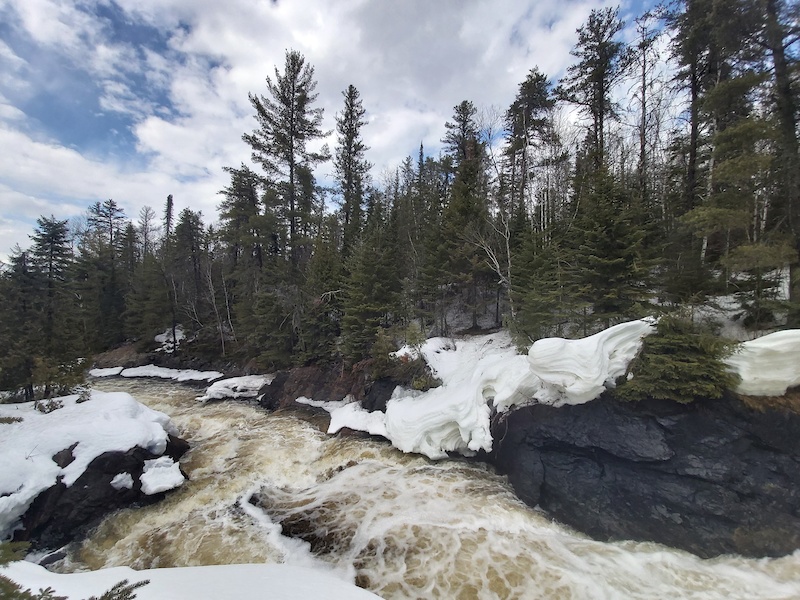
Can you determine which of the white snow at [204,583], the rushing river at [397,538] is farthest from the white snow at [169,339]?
the white snow at [204,583]

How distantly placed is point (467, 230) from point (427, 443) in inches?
352

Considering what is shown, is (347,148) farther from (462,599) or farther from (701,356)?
(462,599)

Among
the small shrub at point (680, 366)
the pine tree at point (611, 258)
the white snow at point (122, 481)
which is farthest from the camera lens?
the pine tree at point (611, 258)

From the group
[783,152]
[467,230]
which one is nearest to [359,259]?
[467,230]

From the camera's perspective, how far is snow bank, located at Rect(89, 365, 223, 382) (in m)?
21.3

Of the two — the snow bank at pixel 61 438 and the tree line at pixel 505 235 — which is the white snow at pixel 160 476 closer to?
the snow bank at pixel 61 438

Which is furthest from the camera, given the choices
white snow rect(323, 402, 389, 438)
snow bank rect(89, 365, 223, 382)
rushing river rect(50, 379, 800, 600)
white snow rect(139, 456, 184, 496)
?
snow bank rect(89, 365, 223, 382)

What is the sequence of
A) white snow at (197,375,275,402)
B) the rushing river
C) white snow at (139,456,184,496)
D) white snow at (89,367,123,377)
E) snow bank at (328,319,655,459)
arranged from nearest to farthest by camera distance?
the rushing river < snow bank at (328,319,655,459) < white snow at (139,456,184,496) < white snow at (197,375,275,402) < white snow at (89,367,123,377)

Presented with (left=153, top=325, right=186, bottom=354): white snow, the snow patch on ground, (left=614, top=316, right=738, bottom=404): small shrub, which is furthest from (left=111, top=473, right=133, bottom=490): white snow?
(left=153, top=325, right=186, bottom=354): white snow

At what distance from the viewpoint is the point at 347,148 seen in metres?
22.8

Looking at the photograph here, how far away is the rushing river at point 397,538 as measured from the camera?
17.4 ft

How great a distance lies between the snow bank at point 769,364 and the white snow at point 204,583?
7.37 metres

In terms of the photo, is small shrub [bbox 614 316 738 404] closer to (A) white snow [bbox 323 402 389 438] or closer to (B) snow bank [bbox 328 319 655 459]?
(B) snow bank [bbox 328 319 655 459]

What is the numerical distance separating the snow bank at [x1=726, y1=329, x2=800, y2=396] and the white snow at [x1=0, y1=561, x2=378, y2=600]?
737 centimetres
